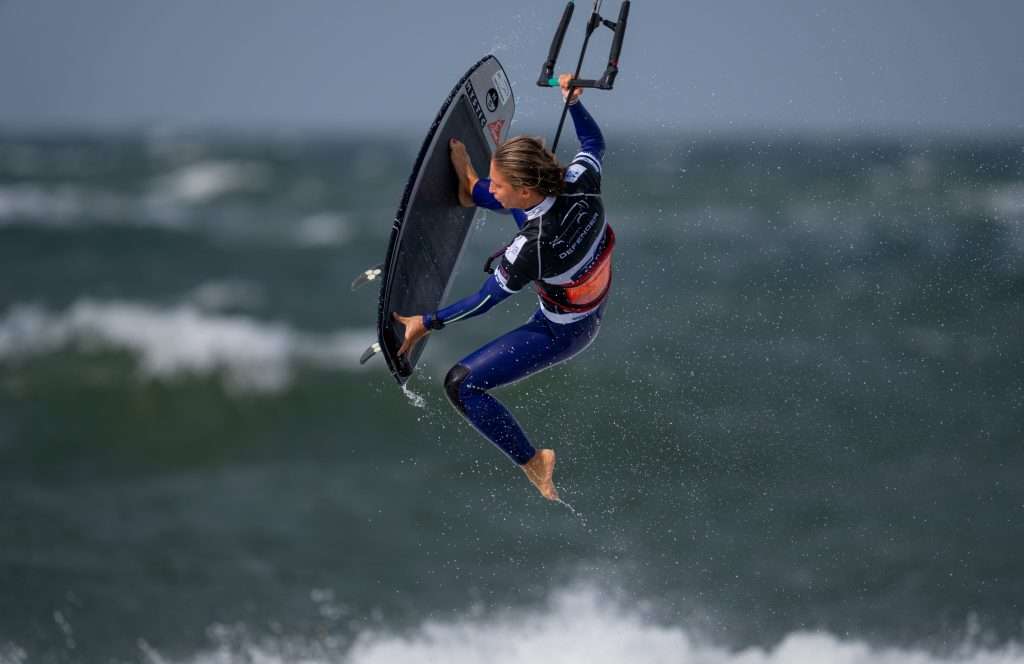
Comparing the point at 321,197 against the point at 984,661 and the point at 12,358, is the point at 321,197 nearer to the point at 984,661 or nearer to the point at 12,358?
the point at 12,358

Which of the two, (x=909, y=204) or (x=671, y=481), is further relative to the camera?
(x=909, y=204)

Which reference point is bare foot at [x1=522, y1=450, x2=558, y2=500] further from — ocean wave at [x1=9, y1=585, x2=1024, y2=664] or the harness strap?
ocean wave at [x1=9, y1=585, x2=1024, y2=664]

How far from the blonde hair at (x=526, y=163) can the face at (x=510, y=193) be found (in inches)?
0.8

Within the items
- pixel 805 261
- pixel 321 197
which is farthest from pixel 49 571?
pixel 321 197

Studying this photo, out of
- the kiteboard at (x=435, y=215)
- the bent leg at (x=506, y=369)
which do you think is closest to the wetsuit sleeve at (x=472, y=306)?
the bent leg at (x=506, y=369)

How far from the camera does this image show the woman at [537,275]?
5.31m

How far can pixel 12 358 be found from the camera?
18828 millimetres

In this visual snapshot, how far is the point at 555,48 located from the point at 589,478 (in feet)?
15.3

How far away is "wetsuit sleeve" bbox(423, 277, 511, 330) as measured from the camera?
5414mm

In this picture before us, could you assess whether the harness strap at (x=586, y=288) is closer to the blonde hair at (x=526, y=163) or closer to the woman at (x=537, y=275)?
the woman at (x=537, y=275)

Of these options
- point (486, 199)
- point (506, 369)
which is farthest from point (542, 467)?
point (486, 199)

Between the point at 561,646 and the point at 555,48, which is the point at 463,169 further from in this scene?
the point at 561,646

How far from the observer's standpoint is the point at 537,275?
548 cm

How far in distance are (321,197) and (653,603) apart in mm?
34245
